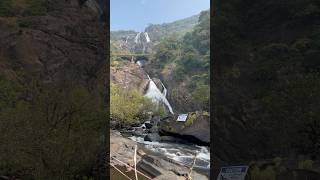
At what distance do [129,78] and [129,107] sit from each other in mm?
11704

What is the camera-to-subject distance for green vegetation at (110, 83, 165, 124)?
96.9 ft

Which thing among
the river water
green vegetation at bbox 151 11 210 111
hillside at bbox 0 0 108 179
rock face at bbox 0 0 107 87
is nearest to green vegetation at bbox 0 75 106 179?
hillside at bbox 0 0 108 179

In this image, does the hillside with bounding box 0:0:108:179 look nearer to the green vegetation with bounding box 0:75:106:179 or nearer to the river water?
the green vegetation with bounding box 0:75:106:179

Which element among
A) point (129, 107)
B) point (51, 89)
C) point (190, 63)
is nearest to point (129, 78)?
point (129, 107)

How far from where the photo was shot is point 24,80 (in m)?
5.80

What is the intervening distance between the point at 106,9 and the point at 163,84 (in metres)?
41.9
